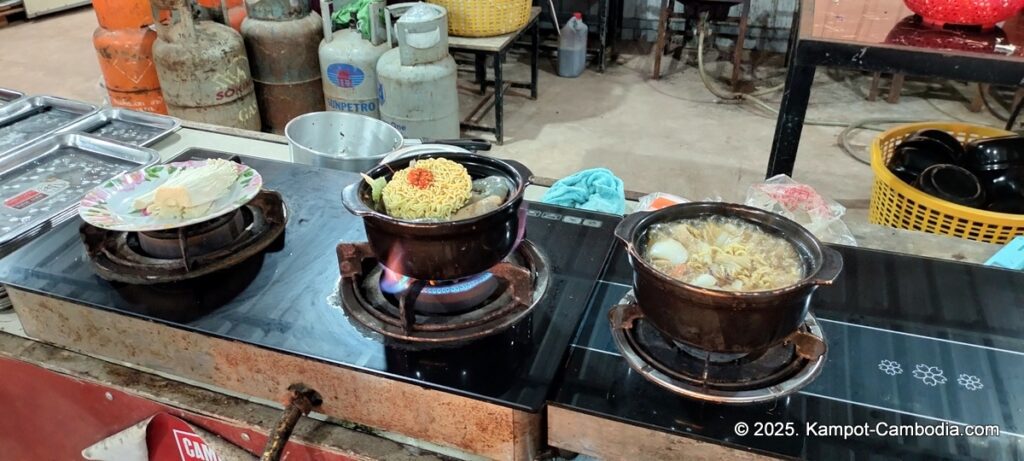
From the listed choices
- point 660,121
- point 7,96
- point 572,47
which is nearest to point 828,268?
point 7,96

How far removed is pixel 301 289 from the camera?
101cm

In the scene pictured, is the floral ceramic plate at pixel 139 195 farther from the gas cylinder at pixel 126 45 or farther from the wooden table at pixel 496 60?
the gas cylinder at pixel 126 45

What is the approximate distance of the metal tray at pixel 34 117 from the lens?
1746mm

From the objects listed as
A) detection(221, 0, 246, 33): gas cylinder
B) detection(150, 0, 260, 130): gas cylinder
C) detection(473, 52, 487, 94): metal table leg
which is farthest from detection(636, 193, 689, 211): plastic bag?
detection(473, 52, 487, 94): metal table leg

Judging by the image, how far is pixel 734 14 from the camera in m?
4.87

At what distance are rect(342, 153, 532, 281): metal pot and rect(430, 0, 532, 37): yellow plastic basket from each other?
2523 millimetres

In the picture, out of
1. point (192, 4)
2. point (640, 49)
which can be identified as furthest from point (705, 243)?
point (640, 49)

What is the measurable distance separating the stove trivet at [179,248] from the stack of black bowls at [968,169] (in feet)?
5.41

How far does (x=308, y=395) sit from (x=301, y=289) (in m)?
0.17

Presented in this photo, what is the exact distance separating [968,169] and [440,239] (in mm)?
1790

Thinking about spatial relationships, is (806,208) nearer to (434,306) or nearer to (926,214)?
(926,214)

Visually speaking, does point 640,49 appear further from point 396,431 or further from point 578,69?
point 396,431

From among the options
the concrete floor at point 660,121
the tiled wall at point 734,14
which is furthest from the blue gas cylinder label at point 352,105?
the tiled wall at point 734,14

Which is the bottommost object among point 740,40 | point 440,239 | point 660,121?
point 660,121
